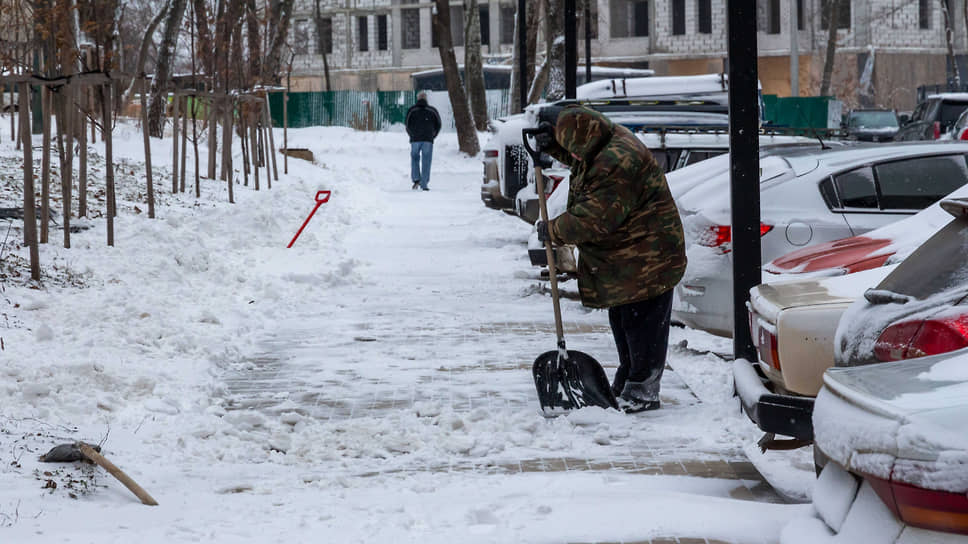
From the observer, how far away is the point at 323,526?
483 cm

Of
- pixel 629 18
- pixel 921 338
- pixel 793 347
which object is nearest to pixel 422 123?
pixel 793 347

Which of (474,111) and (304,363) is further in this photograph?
(474,111)

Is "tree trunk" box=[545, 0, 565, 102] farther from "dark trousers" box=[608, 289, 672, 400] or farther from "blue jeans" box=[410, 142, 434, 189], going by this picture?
"dark trousers" box=[608, 289, 672, 400]

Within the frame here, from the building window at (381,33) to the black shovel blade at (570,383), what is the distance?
68.9 metres

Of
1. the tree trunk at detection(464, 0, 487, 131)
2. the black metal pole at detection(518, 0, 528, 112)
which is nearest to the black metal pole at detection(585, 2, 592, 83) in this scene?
the black metal pole at detection(518, 0, 528, 112)

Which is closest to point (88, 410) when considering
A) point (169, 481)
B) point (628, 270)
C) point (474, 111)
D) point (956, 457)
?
point (169, 481)

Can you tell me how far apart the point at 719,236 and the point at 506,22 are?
64.3 meters

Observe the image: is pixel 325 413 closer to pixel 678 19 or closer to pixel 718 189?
pixel 718 189

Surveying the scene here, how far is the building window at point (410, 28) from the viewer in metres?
73.5

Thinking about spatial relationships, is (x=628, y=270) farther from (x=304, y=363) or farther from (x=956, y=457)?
(x=956, y=457)

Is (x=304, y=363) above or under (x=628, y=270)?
under

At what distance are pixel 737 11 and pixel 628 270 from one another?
4.94 ft

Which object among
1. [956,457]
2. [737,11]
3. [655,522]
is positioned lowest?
[655,522]

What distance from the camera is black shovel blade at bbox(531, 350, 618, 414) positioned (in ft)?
22.4
